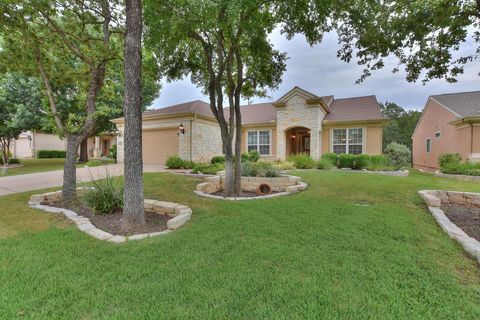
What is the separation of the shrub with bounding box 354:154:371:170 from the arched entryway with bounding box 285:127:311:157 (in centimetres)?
473

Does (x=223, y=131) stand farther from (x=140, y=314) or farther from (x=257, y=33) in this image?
(x=140, y=314)

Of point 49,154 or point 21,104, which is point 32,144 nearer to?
point 49,154

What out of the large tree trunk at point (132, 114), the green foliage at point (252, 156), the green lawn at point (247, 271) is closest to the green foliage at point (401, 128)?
the green foliage at point (252, 156)

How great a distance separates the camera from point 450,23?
16.1ft

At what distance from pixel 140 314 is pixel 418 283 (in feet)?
8.93

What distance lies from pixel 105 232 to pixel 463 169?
14.9m

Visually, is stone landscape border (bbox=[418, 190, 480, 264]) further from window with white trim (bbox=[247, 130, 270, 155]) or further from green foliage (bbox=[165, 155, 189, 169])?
window with white trim (bbox=[247, 130, 270, 155])

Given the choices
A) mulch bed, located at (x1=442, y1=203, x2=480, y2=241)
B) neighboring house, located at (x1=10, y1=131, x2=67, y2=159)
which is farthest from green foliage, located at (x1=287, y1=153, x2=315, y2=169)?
neighboring house, located at (x1=10, y1=131, x2=67, y2=159)

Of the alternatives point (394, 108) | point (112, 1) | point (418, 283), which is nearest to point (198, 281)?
point (418, 283)

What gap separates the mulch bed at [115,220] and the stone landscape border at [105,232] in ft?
0.48

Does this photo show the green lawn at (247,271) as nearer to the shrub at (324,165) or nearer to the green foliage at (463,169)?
the shrub at (324,165)

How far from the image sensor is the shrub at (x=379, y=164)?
12359mm

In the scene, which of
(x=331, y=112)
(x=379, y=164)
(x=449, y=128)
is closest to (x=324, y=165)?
(x=379, y=164)

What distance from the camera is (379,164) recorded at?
12.7 metres
